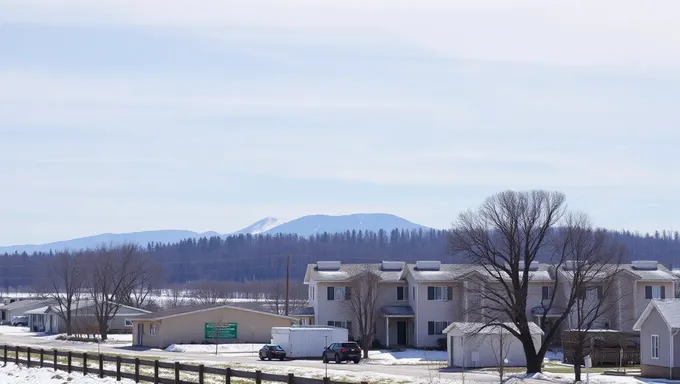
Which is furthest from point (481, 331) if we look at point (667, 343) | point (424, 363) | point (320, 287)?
point (320, 287)

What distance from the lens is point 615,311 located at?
79.2m

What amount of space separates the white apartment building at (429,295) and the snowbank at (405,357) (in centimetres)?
431

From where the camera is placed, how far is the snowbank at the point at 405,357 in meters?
67.4

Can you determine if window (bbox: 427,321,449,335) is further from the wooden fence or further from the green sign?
the wooden fence

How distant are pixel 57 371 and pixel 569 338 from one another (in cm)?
3328

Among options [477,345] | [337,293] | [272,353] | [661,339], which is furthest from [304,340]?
[661,339]

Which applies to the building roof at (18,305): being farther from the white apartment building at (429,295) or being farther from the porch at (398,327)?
the porch at (398,327)

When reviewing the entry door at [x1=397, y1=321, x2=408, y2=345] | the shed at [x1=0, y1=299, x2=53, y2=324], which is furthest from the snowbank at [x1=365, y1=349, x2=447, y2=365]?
the shed at [x1=0, y1=299, x2=53, y2=324]

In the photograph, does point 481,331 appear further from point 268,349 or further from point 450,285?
point 450,285

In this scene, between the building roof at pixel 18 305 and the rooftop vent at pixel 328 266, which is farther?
the building roof at pixel 18 305

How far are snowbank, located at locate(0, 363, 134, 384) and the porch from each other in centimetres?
4014

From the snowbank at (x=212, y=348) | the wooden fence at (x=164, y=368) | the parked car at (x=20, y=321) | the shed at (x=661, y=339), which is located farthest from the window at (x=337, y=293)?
the parked car at (x=20, y=321)

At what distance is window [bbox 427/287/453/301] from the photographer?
84125 mm

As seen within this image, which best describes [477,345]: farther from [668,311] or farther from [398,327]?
[398,327]
